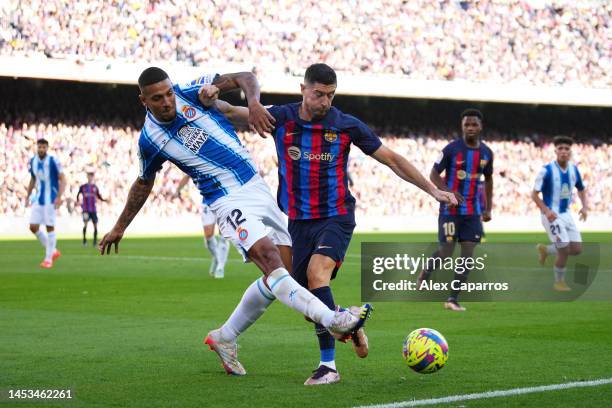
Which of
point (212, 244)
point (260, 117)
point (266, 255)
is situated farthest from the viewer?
point (212, 244)

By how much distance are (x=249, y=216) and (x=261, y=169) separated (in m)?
32.9

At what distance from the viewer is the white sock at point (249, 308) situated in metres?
7.05

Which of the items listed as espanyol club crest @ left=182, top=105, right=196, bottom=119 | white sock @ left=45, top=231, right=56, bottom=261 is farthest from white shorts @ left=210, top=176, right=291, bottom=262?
white sock @ left=45, top=231, right=56, bottom=261

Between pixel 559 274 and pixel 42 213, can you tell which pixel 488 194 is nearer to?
pixel 559 274

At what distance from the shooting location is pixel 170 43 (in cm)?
3650

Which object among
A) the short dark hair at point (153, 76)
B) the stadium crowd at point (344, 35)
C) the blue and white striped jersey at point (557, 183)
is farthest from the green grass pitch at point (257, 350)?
the stadium crowd at point (344, 35)

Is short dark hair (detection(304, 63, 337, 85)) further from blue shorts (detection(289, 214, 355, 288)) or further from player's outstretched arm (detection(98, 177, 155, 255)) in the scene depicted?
player's outstretched arm (detection(98, 177, 155, 255))

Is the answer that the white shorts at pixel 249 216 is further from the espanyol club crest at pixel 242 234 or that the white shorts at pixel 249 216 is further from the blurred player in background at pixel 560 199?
the blurred player in background at pixel 560 199

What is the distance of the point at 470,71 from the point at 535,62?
3.95m

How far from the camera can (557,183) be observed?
1460 centimetres

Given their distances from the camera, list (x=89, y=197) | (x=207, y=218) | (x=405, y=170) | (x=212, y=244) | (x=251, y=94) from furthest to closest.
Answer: (x=89, y=197) → (x=212, y=244) → (x=207, y=218) → (x=405, y=170) → (x=251, y=94)

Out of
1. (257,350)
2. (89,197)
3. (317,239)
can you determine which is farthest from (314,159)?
(89,197)

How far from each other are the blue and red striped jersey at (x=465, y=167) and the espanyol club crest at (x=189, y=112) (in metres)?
5.75

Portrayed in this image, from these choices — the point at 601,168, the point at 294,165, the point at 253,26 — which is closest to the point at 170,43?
the point at 253,26
